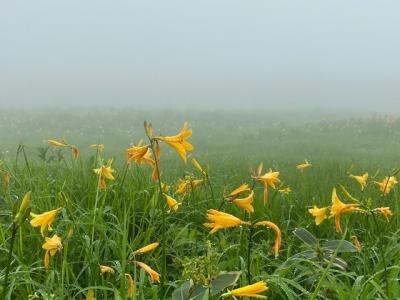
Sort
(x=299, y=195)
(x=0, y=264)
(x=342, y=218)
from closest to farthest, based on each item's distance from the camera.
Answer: (x=0, y=264), (x=342, y=218), (x=299, y=195)

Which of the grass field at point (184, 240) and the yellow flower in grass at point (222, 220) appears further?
the grass field at point (184, 240)

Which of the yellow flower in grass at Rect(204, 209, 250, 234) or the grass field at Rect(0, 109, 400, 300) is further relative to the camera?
the grass field at Rect(0, 109, 400, 300)

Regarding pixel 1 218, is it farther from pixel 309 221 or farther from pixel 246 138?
pixel 246 138

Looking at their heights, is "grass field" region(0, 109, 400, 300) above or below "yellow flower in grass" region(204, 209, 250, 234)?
below

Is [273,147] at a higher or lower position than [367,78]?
lower

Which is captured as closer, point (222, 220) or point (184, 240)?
point (222, 220)

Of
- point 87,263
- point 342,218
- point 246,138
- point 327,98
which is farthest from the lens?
point 327,98

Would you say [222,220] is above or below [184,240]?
above

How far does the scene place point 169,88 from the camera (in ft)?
190

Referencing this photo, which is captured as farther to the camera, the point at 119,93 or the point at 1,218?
the point at 119,93

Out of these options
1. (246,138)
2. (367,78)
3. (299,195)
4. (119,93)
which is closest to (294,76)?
(367,78)

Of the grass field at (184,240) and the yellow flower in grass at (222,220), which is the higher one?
the yellow flower in grass at (222,220)

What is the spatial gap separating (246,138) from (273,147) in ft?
9.00

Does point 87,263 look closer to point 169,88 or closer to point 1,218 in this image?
point 1,218
